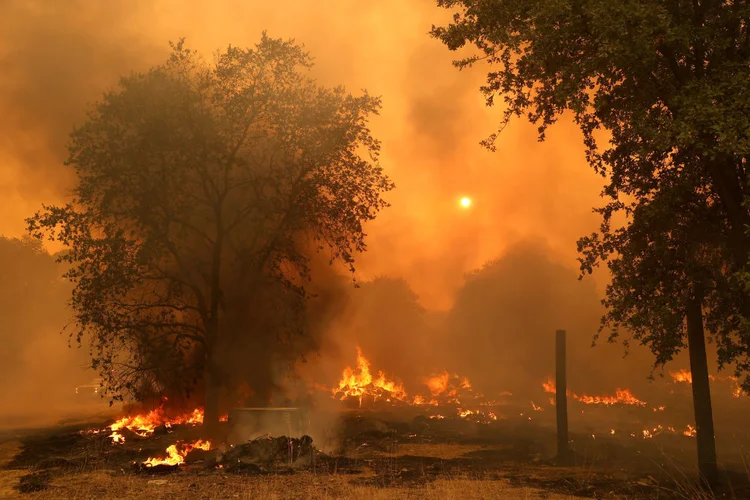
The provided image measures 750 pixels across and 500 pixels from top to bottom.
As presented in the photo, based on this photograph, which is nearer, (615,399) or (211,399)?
(211,399)

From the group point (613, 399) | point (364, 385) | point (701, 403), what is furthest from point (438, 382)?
→ point (701, 403)

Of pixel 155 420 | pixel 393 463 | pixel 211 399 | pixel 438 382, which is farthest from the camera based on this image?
pixel 438 382

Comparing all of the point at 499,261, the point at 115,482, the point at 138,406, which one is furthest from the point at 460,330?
the point at 115,482

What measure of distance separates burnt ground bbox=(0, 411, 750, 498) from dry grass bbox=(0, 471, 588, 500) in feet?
0.29

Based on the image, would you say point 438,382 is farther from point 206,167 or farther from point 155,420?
point 206,167

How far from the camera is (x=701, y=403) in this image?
589 inches

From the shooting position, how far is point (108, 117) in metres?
22.5

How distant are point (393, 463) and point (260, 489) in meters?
5.95

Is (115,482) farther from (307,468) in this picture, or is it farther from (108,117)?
(108,117)

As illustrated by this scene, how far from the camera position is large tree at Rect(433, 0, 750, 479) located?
11539 millimetres

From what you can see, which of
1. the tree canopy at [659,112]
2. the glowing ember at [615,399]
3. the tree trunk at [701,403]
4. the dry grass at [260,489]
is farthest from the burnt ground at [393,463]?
the glowing ember at [615,399]

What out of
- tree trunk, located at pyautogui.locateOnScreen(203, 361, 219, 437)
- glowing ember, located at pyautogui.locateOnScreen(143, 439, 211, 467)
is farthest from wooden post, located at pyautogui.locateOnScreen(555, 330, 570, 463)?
tree trunk, located at pyautogui.locateOnScreen(203, 361, 219, 437)

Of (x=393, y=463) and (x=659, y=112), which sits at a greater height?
(x=659, y=112)

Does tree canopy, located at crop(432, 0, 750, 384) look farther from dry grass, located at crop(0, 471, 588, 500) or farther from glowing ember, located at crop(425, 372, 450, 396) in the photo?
glowing ember, located at crop(425, 372, 450, 396)
